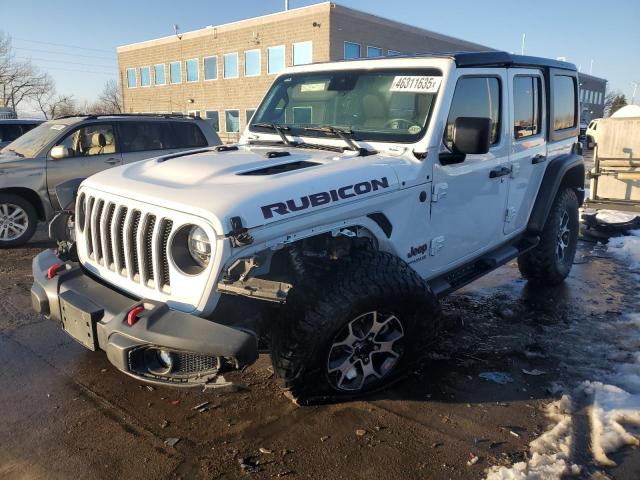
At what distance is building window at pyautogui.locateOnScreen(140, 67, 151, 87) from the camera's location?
124ft

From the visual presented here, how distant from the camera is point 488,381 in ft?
11.8

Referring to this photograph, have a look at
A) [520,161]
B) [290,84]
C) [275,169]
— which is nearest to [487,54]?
[520,161]

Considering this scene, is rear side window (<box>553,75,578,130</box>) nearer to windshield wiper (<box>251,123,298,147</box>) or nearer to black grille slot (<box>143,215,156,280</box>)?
windshield wiper (<box>251,123,298,147</box>)

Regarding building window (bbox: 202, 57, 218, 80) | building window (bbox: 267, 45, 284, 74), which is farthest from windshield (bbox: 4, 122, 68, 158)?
building window (bbox: 202, 57, 218, 80)

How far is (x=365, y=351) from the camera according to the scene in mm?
3178

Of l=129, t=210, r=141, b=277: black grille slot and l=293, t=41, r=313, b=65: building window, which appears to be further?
l=293, t=41, r=313, b=65: building window

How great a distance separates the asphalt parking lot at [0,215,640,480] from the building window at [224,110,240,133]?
95.4ft

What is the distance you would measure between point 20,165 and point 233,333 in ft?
20.5

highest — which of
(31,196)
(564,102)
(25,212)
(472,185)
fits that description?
(564,102)

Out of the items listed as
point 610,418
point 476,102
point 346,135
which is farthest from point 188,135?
point 610,418

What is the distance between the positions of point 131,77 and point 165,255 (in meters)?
40.6

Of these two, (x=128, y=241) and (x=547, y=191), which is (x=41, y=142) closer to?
(x=128, y=241)

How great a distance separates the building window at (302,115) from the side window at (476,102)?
110cm

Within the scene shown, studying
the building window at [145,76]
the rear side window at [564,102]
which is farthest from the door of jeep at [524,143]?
the building window at [145,76]
